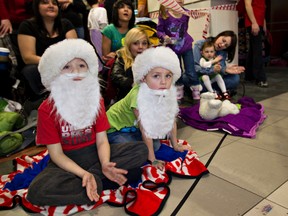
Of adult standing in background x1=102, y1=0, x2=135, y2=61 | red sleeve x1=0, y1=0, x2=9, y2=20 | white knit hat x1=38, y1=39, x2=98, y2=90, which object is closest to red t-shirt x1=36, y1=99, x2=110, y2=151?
white knit hat x1=38, y1=39, x2=98, y2=90

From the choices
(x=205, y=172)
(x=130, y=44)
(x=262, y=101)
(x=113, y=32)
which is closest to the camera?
(x=205, y=172)

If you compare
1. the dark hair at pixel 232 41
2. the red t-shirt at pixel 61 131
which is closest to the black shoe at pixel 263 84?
the dark hair at pixel 232 41

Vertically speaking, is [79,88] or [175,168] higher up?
[79,88]

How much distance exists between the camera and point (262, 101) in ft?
9.27

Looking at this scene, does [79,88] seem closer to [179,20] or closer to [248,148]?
[248,148]

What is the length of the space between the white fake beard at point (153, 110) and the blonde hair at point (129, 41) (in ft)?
2.30

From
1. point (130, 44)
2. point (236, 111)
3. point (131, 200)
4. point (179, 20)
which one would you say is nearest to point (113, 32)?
point (130, 44)

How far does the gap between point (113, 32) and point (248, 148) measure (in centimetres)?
161

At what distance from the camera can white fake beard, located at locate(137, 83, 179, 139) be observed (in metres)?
1.52

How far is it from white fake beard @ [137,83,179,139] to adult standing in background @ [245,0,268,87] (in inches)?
89.7

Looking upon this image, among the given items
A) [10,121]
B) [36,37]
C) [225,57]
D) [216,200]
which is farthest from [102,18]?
[216,200]

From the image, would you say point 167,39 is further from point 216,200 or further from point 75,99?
point 216,200

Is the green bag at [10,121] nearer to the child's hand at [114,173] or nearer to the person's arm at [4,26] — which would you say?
the person's arm at [4,26]

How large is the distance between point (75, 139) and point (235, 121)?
1.32 meters
